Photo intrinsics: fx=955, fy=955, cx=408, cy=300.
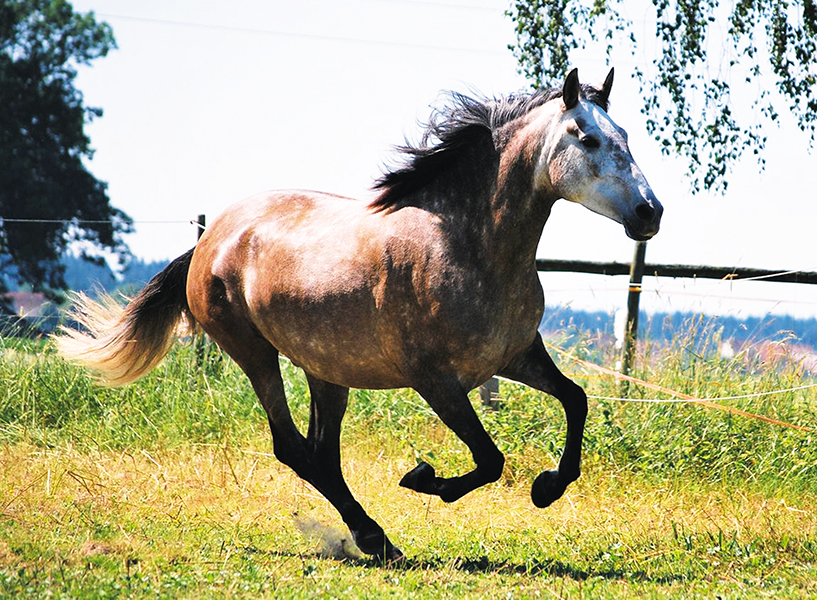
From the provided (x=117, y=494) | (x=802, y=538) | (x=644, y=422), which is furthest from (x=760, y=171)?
(x=117, y=494)

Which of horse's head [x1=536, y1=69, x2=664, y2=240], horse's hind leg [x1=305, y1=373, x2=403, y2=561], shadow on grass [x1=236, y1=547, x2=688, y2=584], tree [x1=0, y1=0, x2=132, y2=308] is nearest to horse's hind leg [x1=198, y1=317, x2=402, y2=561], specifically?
horse's hind leg [x1=305, y1=373, x2=403, y2=561]

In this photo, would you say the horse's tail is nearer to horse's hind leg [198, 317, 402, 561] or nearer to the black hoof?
horse's hind leg [198, 317, 402, 561]

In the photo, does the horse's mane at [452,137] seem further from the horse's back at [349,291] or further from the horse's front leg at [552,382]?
the horse's front leg at [552,382]

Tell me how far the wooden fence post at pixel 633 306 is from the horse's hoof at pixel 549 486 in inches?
149

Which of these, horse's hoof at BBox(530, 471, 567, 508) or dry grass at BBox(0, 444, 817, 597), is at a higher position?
horse's hoof at BBox(530, 471, 567, 508)

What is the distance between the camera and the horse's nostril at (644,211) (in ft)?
13.9

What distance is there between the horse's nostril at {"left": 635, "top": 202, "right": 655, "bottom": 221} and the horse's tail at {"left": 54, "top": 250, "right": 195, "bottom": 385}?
3479mm

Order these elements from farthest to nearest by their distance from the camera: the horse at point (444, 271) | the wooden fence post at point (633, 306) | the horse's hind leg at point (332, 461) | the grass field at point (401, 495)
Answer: the wooden fence post at point (633, 306) < the horse's hind leg at point (332, 461) < the grass field at point (401, 495) < the horse at point (444, 271)

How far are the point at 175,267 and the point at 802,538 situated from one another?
14.4 feet

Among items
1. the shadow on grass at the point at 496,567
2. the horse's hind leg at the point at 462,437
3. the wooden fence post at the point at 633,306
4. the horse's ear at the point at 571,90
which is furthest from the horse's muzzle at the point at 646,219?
the wooden fence post at the point at 633,306

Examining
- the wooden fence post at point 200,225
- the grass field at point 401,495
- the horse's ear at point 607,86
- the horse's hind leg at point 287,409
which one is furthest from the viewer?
the wooden fence post at point 200,225

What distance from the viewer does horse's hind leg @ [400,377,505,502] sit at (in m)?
4.65

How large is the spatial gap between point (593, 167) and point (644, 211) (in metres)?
0.34

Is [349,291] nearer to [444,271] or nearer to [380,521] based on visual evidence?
[444,271]
